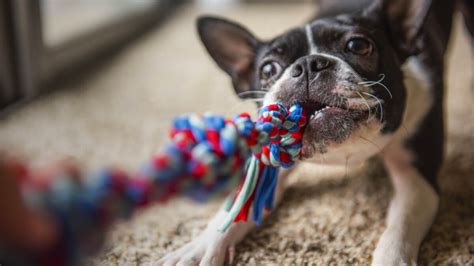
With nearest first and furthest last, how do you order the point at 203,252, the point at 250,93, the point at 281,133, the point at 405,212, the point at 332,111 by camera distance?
the point at 281,133
the point at 332,111
the point at 203,252
the point at 405,212
the point at 250,93

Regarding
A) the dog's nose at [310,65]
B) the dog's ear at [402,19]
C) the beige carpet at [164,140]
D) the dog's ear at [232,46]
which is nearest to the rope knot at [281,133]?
the dog's nose at [310,65]

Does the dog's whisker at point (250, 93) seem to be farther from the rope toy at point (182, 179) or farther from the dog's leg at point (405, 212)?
the dog's leg at point (405, 212)

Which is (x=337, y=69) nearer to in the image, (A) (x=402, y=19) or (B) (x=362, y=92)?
(B) (x=362, y=92)

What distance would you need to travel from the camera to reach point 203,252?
1.52m

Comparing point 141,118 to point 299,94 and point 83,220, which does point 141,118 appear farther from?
point 83,220

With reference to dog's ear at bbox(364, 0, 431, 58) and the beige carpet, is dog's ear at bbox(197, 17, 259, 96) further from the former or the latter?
dog's ear at bbox(364, 0, 431, 58)

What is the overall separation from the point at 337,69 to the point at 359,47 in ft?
0.54

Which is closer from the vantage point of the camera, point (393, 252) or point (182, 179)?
point (182, 179)

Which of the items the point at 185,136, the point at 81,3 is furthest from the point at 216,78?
the point at 185,136

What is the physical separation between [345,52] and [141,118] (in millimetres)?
1337

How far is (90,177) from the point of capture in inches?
32.6

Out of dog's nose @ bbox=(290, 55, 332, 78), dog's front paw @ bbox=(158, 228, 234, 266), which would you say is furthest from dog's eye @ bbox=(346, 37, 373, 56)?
dog's front paw @ bbox=(158, 228, 234, 266)

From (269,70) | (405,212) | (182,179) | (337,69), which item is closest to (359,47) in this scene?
(337,69)

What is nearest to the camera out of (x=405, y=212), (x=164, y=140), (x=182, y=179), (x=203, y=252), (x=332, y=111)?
(x=182, y=179)
